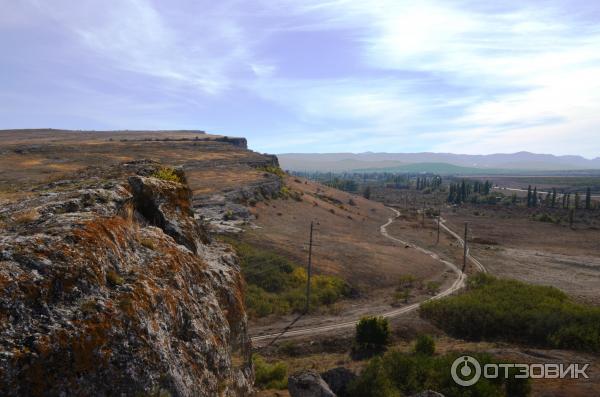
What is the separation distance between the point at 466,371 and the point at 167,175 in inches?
520

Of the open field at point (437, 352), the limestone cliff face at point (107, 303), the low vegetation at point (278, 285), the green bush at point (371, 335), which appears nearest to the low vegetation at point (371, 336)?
the green bush at point (371, 335)

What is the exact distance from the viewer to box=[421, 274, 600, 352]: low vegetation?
2345cm

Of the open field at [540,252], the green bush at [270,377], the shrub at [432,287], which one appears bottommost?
the open field at [540,252]

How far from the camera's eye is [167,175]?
43.8 feet

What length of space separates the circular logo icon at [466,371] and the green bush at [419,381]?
0.59 ft

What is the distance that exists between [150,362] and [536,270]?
55.2 m

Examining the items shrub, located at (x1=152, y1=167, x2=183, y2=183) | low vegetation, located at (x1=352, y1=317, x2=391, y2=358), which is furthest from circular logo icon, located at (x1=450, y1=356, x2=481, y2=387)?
shrub, located at (x1=152, y1=167, x2=183, y2=183)

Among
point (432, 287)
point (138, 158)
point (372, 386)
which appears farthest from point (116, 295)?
point (138, 158)

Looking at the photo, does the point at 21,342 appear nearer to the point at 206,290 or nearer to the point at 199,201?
the point at 206,290

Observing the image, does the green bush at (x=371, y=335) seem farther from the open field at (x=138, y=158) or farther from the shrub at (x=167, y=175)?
the open field at (x=138, y=158)

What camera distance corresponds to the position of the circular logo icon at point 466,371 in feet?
49.7

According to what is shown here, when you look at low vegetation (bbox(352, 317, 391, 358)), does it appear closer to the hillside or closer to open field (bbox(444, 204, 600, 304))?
the hillside

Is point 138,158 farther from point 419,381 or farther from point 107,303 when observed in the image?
point 107,303

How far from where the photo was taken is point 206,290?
10.1m
